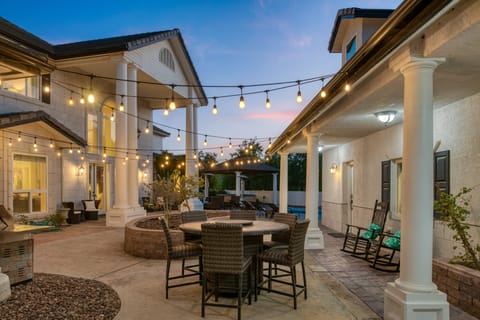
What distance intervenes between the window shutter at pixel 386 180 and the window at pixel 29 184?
393 inches

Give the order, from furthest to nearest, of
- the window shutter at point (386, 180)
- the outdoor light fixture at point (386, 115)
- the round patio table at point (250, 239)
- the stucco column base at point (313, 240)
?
1. the stucco column base at point (313, 240)
2. the window shutter at point (386, 180)
3. the outdoor light fixture at point (386, 115)
4. the round patio table at point (250, 239)

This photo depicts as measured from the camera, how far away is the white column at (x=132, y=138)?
1059 cm

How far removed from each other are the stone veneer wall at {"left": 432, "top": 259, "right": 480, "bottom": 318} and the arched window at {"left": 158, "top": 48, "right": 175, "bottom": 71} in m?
12.0

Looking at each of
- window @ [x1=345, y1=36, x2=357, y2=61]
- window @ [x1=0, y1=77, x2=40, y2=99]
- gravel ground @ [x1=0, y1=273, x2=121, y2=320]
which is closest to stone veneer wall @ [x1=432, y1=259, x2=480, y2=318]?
gravel ground @ [x1=0, y1=273, x2=121, y2=320]

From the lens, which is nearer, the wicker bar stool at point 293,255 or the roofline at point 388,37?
the roofline at point 388,37

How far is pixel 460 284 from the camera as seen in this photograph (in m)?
3.68

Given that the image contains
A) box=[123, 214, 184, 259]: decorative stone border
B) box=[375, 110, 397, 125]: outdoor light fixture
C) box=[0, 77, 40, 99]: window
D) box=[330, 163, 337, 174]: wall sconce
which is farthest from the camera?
box=[330, 163, 337, 174]: wall sconce

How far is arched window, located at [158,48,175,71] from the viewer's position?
43.8 feet

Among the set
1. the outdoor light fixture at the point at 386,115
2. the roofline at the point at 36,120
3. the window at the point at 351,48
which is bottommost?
the outdoor light fixture at the point at 386,115

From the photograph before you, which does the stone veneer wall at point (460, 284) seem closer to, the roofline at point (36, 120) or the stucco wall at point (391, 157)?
the stucco wall at point (391, 157)

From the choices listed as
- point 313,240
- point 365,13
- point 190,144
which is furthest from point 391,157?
point 190,144

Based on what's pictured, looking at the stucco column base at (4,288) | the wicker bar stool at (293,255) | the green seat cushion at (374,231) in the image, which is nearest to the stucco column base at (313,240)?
the green seat cushion at (374,231)

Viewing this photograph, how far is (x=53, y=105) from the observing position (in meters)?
10.9

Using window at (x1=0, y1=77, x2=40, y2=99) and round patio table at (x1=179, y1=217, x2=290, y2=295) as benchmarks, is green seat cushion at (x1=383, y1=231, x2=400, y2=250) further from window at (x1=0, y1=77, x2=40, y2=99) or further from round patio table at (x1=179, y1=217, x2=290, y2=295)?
window at (x1=0, y1=77, x2=40, y2=99)
